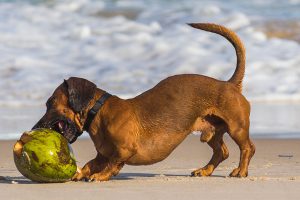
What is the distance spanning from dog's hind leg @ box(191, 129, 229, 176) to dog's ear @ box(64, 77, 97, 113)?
101 centimetres

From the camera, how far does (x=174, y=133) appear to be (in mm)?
6406

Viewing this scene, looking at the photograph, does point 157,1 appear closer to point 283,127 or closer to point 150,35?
point 150,35

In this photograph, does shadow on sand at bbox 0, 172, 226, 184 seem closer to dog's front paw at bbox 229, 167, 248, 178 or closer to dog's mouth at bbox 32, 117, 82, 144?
dog's front paw at bbox 229, 167, 248, 178

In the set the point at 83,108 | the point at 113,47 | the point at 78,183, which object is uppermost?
the point at 83,108

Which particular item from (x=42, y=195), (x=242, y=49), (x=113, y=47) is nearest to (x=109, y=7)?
(x=113, y=47)

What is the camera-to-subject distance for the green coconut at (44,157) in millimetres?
5758

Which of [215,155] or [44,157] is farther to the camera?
[215,155]

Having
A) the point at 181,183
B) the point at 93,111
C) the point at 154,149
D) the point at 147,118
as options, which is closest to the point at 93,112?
the point at 93,111

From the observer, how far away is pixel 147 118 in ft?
20.9

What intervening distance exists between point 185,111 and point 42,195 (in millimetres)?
1542

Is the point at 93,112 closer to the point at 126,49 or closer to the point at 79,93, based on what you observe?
the point at 79,93

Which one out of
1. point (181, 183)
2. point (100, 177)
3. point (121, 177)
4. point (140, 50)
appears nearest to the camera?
point (181, 183)

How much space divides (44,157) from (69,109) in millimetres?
528

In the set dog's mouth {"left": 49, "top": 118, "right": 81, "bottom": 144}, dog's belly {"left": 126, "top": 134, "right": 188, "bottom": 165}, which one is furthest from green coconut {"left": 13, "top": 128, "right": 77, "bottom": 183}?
dog's belly {"left": 126, "top": 134, "right": 188, "bottom": 165}
